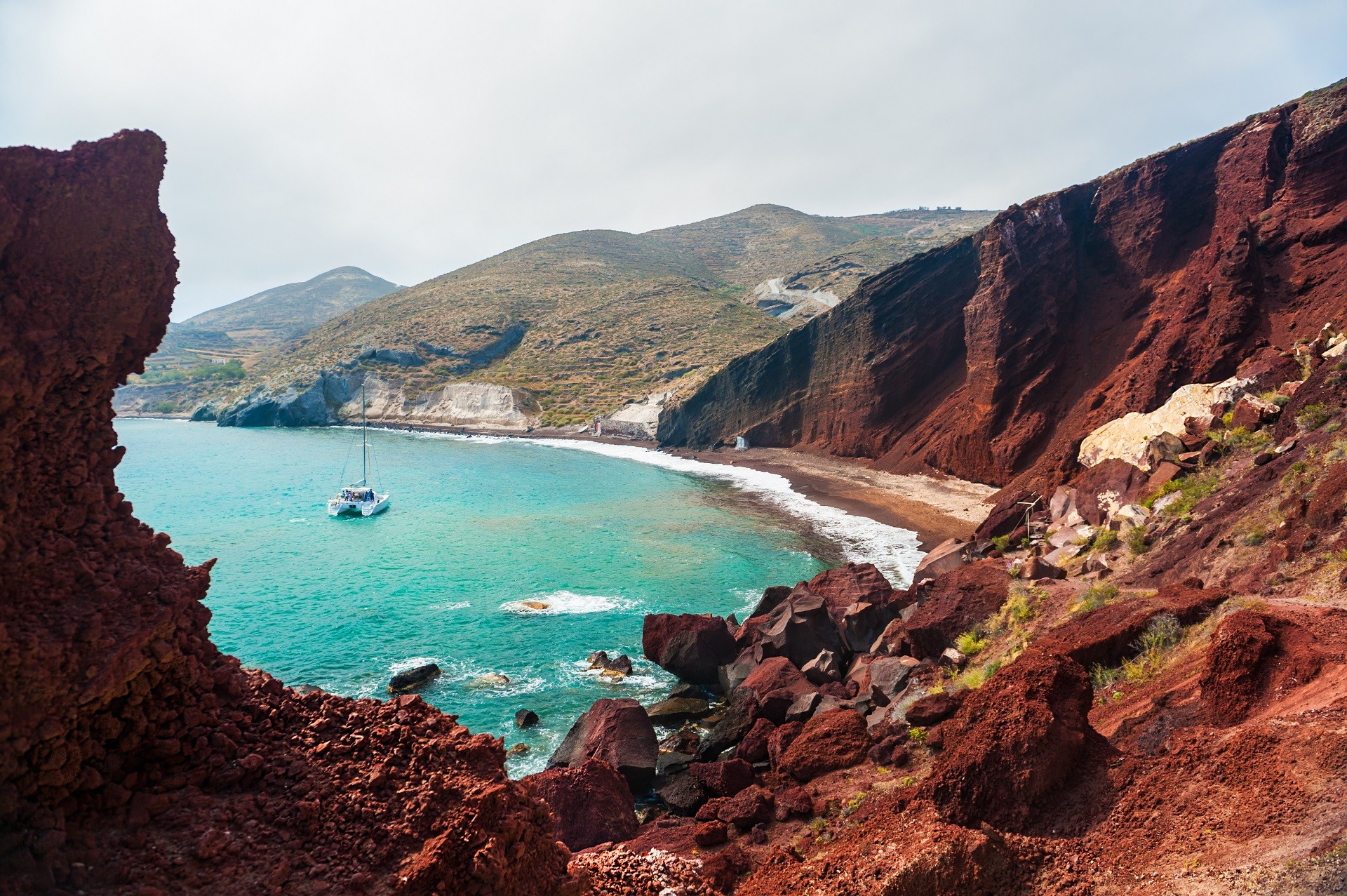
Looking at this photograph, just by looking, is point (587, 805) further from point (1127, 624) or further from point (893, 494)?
point (893, 494)

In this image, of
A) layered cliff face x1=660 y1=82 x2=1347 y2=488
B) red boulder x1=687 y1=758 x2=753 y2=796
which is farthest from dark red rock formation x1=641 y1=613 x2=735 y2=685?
layered cliff face x1=660 y1=82 x2=1347 y2=488

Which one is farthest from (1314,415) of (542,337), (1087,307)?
(542,337)

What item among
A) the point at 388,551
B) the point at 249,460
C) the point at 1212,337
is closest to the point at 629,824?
the point at 388,551

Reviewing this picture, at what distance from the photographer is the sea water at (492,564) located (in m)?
19.3

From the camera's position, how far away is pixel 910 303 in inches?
1911

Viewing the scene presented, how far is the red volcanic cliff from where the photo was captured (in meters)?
4.30

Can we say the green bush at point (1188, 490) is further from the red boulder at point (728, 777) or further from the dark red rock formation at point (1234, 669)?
the red boulder at point (728, 777)

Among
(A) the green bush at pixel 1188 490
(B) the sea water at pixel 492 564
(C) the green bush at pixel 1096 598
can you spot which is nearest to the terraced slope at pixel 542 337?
(B) the sea water at pixel 492 564

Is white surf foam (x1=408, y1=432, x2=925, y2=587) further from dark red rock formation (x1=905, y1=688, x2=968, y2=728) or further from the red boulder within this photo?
dark red rock formation (x1=905, y1=688, x2=968, y2=728)

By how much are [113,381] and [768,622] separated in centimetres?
1661

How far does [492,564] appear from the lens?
A: 98.7 feet

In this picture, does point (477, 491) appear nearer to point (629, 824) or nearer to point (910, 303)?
point (910, 303)

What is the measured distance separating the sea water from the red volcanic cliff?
1002cm

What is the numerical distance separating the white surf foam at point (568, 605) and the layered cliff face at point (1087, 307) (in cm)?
2002
